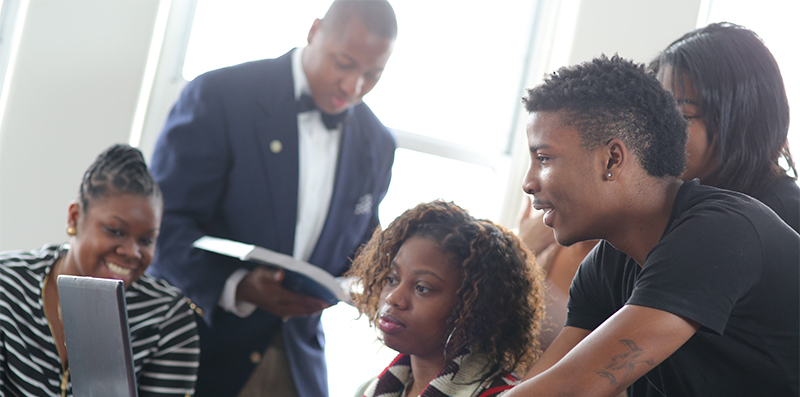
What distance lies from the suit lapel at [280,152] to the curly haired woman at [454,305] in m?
0.47

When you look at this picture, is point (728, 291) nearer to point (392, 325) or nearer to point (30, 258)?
point (392, 325)

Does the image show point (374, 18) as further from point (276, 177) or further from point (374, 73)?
point (276, 177)

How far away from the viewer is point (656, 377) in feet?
4.00

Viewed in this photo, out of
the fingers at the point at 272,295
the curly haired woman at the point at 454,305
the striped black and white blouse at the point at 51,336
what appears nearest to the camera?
the curly haired woman at the point at 454,305

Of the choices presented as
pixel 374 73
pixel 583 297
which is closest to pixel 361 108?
pixel 374 73

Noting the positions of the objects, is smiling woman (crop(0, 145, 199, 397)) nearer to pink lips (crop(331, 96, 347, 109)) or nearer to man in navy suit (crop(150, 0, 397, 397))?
man in navy suit (crop(150, 0, 397, 397))

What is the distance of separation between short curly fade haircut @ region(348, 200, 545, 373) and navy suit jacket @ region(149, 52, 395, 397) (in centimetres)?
43

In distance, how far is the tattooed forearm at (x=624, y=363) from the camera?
3.08ft

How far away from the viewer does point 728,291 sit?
95 centimetres

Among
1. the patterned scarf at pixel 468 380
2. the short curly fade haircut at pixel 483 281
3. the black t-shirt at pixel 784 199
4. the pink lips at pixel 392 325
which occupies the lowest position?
the patterned scarf at pixel 468 380

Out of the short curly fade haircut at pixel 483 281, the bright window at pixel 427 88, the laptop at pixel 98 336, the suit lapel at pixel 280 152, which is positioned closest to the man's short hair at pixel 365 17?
the suit lapel at pixel 280 152

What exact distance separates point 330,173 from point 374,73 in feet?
1.15

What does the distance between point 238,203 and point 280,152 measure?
201mm

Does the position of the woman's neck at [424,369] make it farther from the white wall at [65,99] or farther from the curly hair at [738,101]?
the white wall at [65,99]
